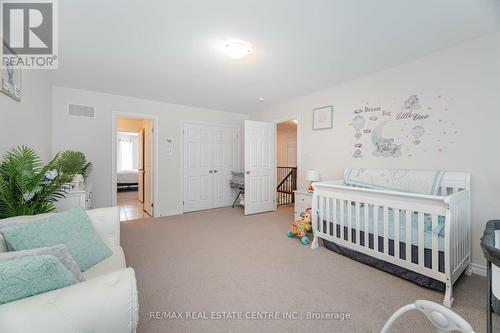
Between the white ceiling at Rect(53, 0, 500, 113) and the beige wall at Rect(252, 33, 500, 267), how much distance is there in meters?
0.18

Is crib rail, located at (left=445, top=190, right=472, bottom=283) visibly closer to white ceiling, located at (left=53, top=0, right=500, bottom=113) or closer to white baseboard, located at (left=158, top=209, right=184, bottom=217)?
white ceiling, located at (left=53, top=0, right=500, bottom=113)

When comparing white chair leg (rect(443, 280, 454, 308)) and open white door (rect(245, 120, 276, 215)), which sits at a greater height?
open white door (rect(245, 120, 276, 215))

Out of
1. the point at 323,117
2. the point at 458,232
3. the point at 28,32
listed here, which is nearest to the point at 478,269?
the point at 458,232

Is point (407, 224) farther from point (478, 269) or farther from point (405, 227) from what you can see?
point (478, 269)

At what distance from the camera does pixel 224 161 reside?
203 inches

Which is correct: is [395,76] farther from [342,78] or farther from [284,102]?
[284,102]

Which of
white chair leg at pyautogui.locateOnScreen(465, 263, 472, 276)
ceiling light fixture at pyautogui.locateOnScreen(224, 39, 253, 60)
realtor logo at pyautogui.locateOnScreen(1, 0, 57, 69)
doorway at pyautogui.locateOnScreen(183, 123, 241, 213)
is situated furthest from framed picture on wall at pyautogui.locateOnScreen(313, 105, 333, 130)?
realtor logo at pyautogui.locateOnScreen(1, 0, 57, 69)

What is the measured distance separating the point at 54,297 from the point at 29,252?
36cm

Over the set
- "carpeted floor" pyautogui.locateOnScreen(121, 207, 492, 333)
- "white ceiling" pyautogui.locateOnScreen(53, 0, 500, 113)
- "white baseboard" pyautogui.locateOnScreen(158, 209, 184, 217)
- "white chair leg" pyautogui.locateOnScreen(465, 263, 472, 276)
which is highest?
"white ceiling" pyautogui.locateOnScreen(53, 0, 500, 113)

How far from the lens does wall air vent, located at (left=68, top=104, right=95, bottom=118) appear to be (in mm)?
3488

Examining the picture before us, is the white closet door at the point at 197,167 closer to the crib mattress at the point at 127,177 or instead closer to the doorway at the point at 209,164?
the doorway at the point at 209,164

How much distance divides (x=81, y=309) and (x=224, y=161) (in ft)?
14.7

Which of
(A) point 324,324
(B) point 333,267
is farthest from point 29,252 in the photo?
(B) point 333,267

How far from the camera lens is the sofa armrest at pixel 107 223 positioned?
5.67 ft
